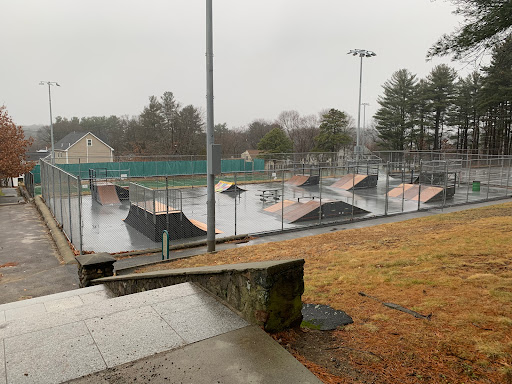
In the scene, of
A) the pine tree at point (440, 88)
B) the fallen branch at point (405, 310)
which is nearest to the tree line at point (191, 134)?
the pine tree at point (440, 88)

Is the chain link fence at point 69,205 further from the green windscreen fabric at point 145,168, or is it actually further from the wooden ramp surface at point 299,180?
the green windscreen fabric at point 145,168

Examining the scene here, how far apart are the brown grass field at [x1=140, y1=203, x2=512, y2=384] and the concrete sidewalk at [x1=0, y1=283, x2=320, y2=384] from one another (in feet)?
1.58

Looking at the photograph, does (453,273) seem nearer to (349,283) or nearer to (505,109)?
(349,283)

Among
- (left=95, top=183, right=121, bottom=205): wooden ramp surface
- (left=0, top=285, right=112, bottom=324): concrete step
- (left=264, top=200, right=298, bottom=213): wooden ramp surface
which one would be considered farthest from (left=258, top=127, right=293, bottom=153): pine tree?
(left=0, top=285, right=112, bottom=324): concrete step

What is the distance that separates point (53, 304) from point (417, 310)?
17.6 feet

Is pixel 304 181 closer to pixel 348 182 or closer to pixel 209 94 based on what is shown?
pixel 348 182

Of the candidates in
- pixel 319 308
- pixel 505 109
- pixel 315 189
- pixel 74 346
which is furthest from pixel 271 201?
pixel 505 109

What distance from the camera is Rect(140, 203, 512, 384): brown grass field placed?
3.48m

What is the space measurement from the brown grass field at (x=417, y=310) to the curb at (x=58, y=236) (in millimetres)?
7649

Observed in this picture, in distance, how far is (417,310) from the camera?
5016 mm

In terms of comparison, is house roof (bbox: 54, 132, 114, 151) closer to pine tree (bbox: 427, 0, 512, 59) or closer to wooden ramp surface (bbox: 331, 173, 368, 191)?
wooden ramp surface (bbox: 331, 173, 368, 191)

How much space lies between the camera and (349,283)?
6566 mm

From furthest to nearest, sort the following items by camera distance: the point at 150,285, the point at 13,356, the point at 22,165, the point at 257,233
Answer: the point at 22,165 < the point at 257,233 < the point at 150,285 < the point at 13,356

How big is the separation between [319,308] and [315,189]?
1069 inches
